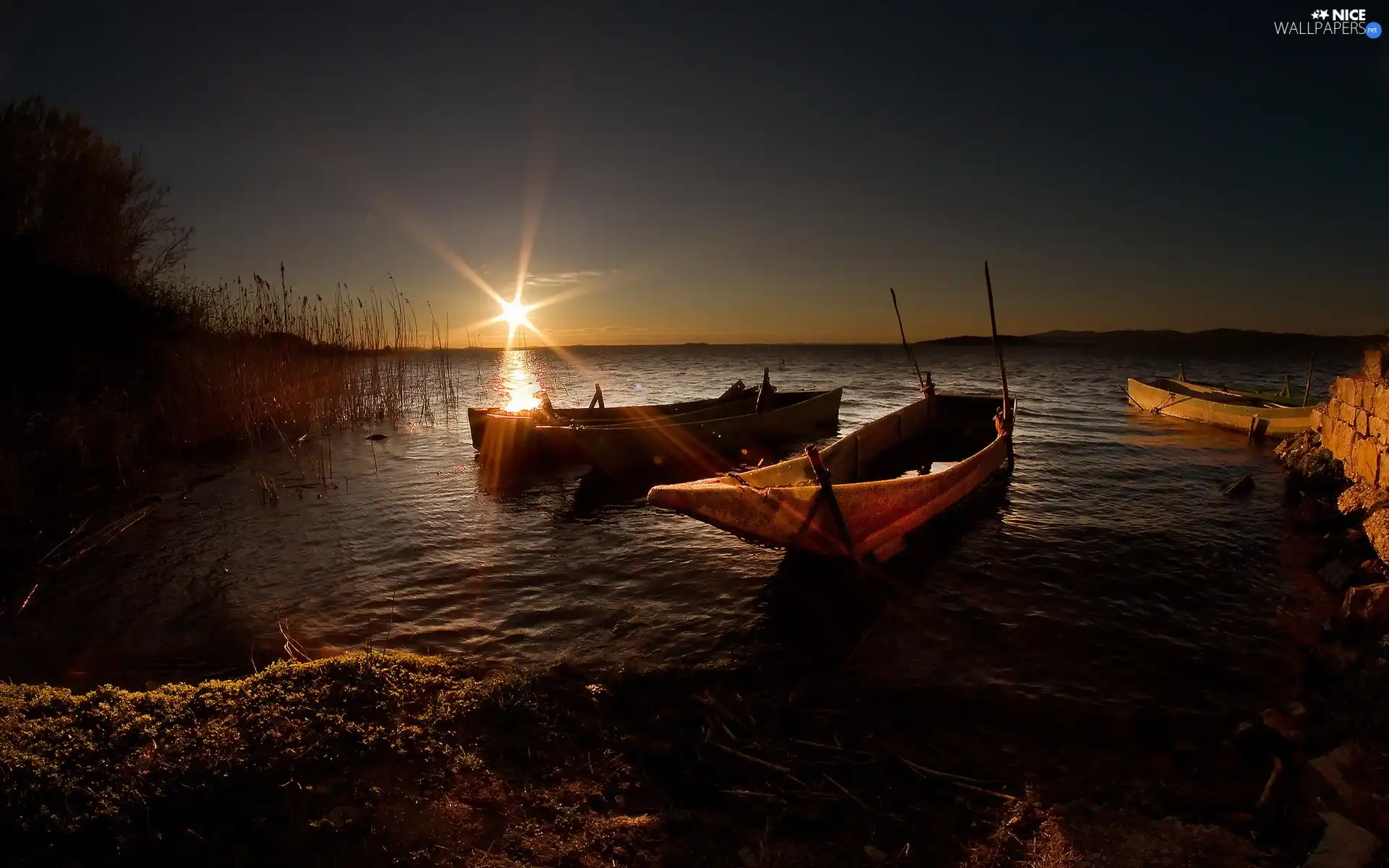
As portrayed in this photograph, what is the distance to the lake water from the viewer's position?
524cm

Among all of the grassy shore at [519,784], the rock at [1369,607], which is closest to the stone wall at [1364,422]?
the rock at [1369,607]

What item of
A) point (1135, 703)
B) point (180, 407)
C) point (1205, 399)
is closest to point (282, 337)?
point (180, 407)

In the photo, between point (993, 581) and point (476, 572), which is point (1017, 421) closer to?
point (993, 581)

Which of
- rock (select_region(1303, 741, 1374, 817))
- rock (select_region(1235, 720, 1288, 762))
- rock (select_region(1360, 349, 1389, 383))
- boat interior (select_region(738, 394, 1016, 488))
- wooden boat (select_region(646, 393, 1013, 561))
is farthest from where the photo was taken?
rock (select_region(1360, 349, 1389, 383))

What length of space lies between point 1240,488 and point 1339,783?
9.70 metres

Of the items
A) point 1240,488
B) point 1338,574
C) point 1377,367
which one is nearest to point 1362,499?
point 1377,367

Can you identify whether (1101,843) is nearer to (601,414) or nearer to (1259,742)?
(1259,742)

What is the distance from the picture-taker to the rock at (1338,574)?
6.49m

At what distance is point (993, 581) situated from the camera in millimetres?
7133

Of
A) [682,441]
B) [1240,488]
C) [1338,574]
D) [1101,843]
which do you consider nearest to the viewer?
[1101,843]

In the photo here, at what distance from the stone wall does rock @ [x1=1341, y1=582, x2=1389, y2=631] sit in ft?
12.7

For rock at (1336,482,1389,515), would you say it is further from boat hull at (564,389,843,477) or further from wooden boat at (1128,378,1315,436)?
boat hull at (564,389,843,477)

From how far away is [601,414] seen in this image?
16172mm

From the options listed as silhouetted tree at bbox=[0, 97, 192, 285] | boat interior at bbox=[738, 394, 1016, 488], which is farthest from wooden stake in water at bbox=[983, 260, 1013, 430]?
silhouetted tree at bbox=[0, 97, 192, 285]
